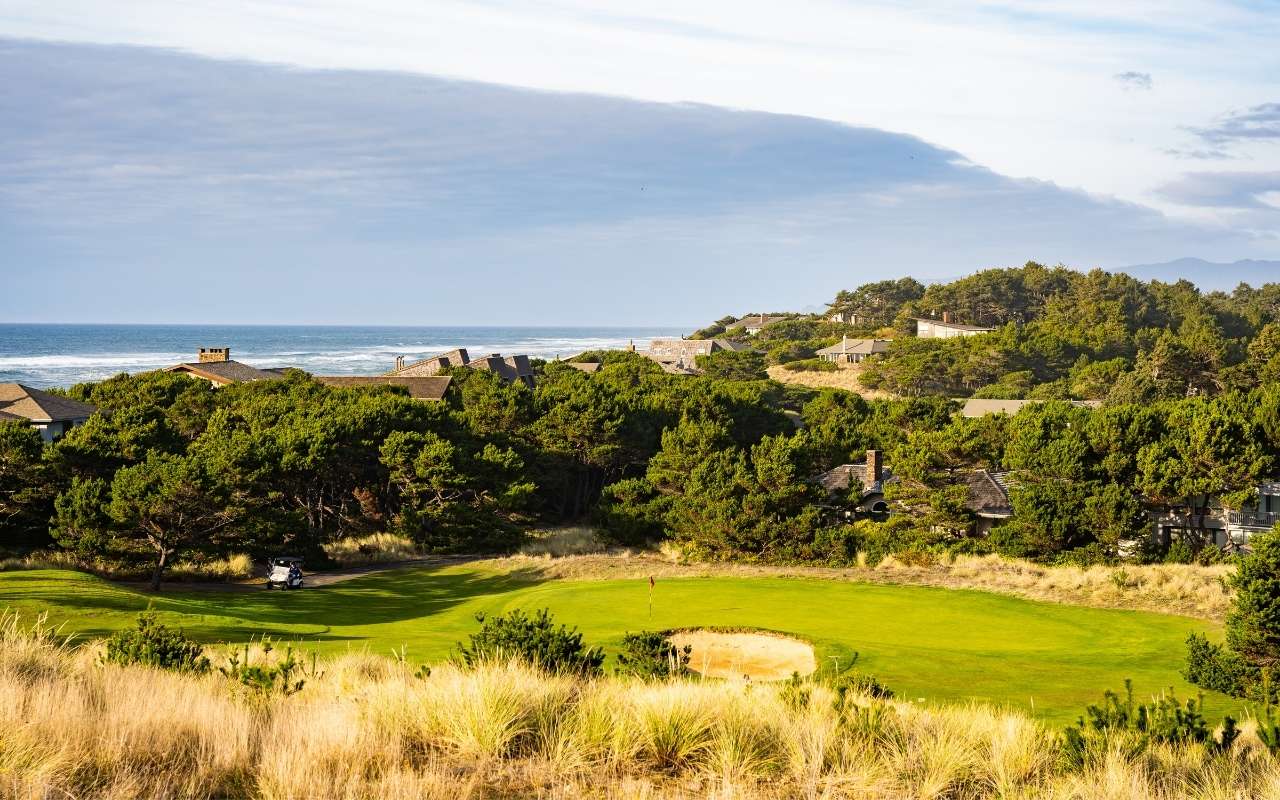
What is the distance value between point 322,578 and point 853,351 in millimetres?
90099

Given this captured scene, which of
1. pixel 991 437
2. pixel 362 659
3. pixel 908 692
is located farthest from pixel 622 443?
pixel 362 659

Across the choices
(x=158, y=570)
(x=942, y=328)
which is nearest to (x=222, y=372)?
(x=158, y=570)

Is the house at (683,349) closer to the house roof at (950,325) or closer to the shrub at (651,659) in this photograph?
the house roof at (950,325)

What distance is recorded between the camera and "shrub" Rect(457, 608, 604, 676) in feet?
35.8

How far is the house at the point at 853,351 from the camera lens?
115m

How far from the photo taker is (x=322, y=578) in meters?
34.2

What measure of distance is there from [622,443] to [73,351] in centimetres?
17768

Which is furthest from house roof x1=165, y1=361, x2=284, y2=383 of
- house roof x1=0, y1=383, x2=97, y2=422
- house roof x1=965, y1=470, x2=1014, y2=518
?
house roof x1=965, y1=470, x2=1014, y2=518

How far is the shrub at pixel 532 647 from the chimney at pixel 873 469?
35498 millimetres

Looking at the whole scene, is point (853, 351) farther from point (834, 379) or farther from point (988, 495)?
point (988, 495)

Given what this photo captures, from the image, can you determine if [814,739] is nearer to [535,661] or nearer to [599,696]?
[599,696]

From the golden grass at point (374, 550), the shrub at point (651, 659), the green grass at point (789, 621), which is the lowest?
the golden grass at point (374, 550)

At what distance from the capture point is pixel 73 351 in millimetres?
193875

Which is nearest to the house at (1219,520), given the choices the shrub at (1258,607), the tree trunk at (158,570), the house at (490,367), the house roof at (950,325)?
the shrub at (1258,607)
